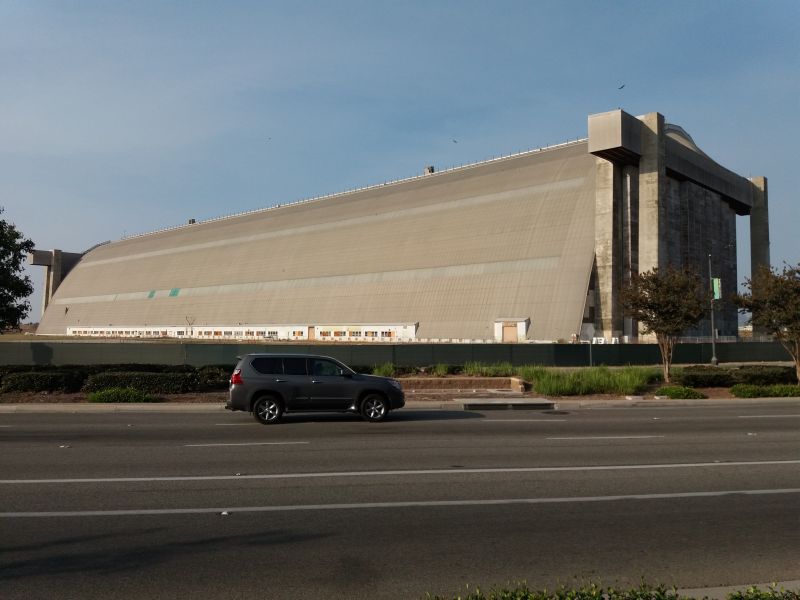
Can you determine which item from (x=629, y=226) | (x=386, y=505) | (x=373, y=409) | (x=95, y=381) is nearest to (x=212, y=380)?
(x=95, y=381)

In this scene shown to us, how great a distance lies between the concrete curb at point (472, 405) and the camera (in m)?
21.6

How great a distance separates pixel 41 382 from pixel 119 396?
3.62 meters

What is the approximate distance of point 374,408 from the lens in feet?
59.4

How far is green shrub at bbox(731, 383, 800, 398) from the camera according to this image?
26250mm

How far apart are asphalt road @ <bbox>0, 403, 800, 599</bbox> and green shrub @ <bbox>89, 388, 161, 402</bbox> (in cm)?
759

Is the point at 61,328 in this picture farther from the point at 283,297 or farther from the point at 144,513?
the point at 144,513

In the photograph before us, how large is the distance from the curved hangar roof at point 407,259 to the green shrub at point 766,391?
26655 mm

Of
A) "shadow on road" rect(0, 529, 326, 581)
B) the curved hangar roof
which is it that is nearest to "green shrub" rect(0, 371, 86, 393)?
"shadow on road" rect(0, 529, 326, 581)

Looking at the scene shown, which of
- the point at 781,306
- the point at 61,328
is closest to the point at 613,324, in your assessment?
the point at 781,306

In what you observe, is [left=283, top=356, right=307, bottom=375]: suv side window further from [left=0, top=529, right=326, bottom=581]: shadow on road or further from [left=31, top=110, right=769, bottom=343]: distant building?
[left=31, top=110, right=769, bottom=343]: distant building

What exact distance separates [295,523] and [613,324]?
165 ft

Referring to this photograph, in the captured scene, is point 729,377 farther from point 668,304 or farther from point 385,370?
point 385,370

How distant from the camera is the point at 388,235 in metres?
73.2

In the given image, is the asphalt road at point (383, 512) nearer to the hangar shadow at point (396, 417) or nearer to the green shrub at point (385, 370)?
the hangar shadow at point (396, 417)
